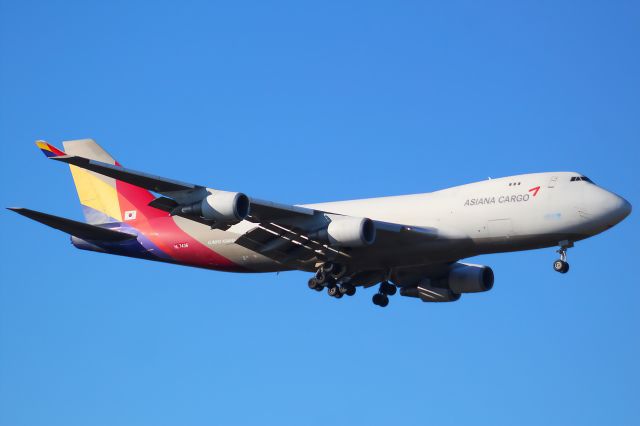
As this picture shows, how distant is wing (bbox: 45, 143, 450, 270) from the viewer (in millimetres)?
42969

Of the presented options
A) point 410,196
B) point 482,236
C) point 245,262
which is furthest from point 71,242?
point 482,236

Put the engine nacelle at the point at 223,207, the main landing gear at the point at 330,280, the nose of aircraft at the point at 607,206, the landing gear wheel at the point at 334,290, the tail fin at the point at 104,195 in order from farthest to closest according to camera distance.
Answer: the tail fin at the point at 104,195, the landing gear wheel at the point at 334,290, the main landing gear at the point at 330,280, the nose of aircraft at the point at 607,206, the engine nacelle at the point at 223,207

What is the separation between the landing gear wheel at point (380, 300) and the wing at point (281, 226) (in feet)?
14.8

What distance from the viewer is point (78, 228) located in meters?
49.8

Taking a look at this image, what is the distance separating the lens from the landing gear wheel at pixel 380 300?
5184 cm

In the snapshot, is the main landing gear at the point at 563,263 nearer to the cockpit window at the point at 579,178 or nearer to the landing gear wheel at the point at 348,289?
the cockpit window at the point at 579,178

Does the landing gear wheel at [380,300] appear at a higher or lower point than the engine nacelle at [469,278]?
lower

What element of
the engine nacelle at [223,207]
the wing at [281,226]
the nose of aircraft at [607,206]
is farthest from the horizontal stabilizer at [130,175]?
the nose of aircraft at [607,206]

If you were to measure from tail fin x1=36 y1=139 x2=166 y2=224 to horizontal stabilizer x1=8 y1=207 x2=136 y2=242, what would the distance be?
1.48 meters

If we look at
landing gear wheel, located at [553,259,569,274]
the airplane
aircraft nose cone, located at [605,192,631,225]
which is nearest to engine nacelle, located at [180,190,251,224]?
the airplane

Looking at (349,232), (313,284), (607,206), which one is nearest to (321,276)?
(313,284)

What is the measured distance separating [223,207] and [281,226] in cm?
431

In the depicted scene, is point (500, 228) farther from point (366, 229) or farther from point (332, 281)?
point (332, 281)

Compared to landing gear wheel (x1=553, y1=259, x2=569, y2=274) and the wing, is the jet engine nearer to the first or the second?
the wing
